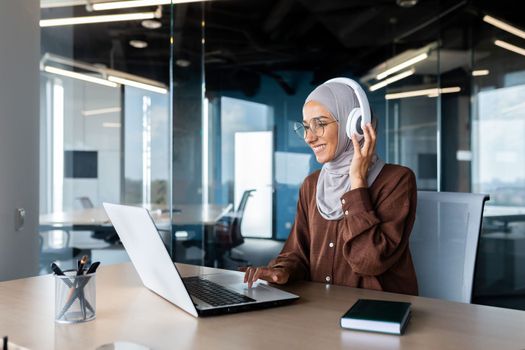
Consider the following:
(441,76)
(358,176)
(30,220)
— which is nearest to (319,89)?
(358,176)

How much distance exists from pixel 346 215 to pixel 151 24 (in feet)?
12.1

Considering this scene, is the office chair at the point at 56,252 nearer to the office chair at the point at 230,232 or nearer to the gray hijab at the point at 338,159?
the office chair at the point at 230,232

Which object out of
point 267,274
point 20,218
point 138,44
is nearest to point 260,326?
point 267,274

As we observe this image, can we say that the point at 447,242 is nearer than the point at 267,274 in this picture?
No

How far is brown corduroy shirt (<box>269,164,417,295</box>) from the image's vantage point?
141 cm

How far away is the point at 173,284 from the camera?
1.13m

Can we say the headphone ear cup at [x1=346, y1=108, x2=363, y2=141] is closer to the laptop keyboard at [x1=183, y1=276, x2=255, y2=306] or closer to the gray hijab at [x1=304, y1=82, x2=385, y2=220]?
the gray hijab at [x1=304, y1=82, x2=385, y2=220]

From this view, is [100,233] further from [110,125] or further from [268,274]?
[268,274]

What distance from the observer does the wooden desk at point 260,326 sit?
94 centimetres

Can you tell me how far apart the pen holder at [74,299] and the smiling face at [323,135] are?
0.80 meters

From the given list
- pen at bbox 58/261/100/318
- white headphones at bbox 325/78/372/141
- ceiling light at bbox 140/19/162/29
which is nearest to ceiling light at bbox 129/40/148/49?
ceiling light at bbox 140/19/162/29

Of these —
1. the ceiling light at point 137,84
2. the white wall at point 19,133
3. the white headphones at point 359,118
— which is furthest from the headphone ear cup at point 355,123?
the ceiling light at point 137,84

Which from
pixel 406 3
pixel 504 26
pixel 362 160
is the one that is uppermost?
pixel 406 3

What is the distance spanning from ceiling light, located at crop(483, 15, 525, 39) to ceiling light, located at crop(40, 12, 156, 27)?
9.33 ft
